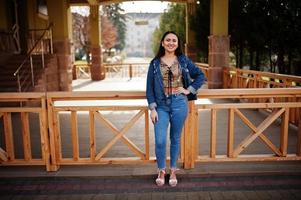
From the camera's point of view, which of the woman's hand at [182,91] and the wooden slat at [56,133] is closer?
the woman's hand at [182,91]

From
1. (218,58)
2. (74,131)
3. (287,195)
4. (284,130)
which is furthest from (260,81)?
(74,131)

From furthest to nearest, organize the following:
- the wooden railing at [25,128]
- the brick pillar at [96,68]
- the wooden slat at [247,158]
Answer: the brick pillar at [96,68] → the wooden slat at [247,158] → the wooden railing at [25,128]

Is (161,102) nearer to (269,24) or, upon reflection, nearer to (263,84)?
(263,84)

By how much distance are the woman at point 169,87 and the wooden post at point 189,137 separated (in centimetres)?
32

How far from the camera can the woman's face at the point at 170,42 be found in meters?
3.63

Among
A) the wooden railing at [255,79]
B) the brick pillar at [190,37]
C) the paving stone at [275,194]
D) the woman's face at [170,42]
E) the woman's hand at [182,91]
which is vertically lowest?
Answer: the paving stone at [275,194]

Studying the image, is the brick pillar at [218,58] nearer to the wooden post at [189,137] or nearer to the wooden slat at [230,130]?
the wooden slat at [230,130]

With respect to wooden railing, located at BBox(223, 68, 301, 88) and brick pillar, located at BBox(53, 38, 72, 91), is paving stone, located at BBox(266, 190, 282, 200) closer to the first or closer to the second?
wooden railing, located at BBox(223, 68, 301, 88)

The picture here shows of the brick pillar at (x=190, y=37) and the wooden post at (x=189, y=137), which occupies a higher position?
the brick pillar at (x=190, y=37)

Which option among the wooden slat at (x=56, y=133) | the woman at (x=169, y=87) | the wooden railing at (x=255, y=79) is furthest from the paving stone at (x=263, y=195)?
the wooden railing at (x=255, y=79)

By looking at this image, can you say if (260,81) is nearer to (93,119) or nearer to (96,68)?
(93,119)

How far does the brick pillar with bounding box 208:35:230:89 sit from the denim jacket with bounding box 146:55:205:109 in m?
8.37

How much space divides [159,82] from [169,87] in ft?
0.41

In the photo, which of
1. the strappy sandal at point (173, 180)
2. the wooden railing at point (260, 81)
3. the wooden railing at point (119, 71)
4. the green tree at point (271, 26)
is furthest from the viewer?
the wooden railing at point (119, 71)
